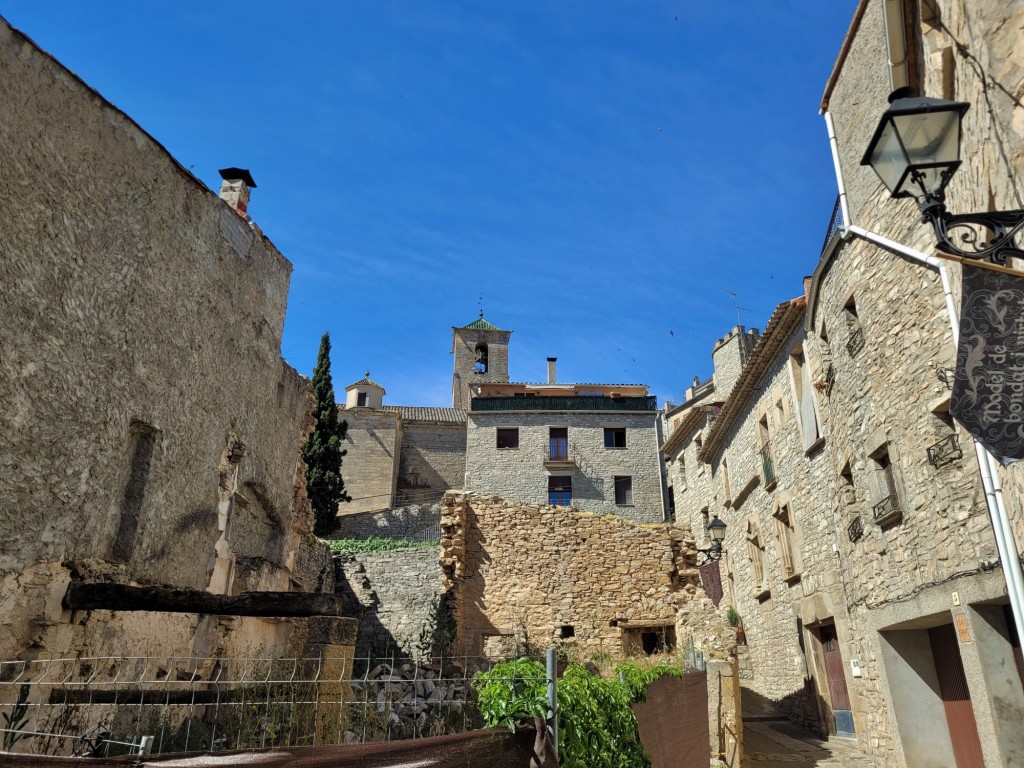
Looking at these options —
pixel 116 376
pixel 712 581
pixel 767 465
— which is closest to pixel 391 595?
pixel 712 581

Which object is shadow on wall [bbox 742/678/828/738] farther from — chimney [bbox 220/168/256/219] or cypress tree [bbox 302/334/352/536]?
cypress tree [bbox 302/334/352/536]

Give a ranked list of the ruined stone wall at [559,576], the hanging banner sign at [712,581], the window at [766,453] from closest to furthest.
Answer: the window at [766,453] < the hanging banner sign at [712,581] < the ruined stone wall at [559,576]

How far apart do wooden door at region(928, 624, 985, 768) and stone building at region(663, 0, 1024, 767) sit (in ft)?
0.07

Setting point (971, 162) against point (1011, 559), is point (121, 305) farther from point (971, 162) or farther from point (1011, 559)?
point (1011, 559)

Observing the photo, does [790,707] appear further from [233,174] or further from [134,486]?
[233,174]

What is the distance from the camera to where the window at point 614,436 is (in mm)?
33000

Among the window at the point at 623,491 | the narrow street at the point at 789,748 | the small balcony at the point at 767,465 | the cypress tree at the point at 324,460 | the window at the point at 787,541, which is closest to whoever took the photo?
the narrow street at the point at 789,748

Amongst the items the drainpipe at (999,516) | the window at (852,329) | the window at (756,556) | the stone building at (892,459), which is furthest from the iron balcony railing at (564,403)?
the drainpipe at (999,516)

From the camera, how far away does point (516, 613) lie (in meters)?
17.0

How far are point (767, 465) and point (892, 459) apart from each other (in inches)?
259

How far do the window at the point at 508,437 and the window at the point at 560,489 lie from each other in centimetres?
228

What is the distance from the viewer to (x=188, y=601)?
7672mm

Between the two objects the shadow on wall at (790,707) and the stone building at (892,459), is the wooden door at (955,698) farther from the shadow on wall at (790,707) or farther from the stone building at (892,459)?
the shadow on wall at (790,707)

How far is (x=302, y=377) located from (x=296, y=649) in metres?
5.23
